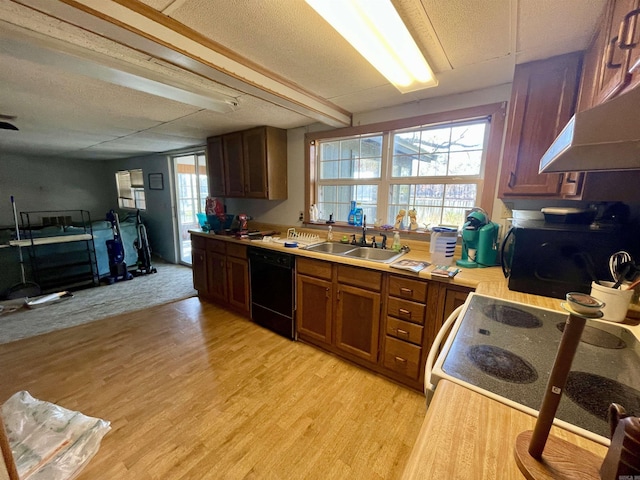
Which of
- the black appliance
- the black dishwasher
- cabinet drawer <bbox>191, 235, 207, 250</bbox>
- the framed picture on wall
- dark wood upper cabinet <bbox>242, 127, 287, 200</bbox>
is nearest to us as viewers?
the black appliance

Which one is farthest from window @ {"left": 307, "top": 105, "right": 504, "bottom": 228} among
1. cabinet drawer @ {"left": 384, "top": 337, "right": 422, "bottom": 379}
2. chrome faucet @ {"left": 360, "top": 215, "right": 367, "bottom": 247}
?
cabinet drawer @ {"left": 384, "top": 337, "right": 422, "bottom": 379}

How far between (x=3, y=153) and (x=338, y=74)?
7240mm

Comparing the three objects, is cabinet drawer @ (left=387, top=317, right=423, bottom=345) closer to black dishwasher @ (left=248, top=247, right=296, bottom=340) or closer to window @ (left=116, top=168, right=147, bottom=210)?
black dishwasher @ (left=248, top=247, right=296, bottom=340)

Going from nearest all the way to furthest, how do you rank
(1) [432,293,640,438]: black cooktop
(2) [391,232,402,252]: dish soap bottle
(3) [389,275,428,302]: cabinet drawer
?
1. (1) [432,293,640,438]: black cooktop
2. (3) [389,275,428,302]: cabinet drawer
3. (2) [391,232,402,252]: dish soap bottle

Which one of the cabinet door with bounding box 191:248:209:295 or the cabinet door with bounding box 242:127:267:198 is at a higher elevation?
the cabinet door with bounding box 242:127:267:198

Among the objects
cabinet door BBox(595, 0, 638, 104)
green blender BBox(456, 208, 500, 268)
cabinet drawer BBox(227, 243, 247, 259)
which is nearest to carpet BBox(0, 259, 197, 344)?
cabinet drawer BBox(227, 243, 247, 259)

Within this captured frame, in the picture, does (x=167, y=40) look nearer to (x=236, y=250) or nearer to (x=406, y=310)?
(x=236, y=250)

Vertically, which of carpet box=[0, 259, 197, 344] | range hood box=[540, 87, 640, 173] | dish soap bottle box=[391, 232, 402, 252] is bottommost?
carpet box=[0, 259, 197, 344]

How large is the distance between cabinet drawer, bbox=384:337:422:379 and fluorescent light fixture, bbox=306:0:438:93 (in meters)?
1.77

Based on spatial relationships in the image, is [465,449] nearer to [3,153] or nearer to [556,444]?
[556,444]

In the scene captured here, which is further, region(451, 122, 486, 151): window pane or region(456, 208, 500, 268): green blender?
region(451, 122, 486, 151): window pane

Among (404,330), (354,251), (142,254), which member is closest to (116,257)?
(142,254)

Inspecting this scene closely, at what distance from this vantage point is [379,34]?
116cm

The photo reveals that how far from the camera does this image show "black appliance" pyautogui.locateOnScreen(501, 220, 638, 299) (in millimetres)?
1216
